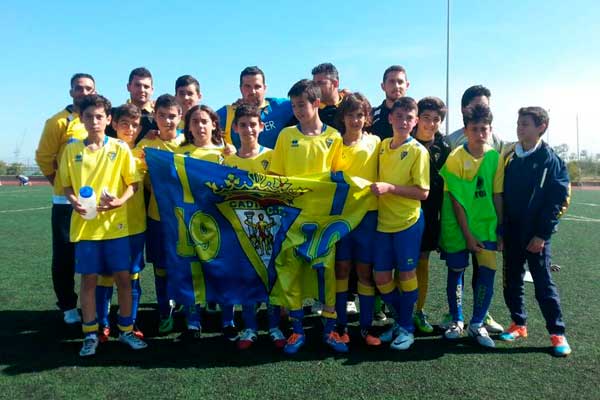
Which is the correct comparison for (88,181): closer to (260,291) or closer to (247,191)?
(247,191)

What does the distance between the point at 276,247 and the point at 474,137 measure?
1983 millimetres

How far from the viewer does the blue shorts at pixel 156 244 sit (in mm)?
4141

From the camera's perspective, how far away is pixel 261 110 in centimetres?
479

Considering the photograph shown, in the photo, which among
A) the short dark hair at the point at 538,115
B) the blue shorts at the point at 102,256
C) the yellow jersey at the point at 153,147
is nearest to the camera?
the blue shorts at the point at 102,256

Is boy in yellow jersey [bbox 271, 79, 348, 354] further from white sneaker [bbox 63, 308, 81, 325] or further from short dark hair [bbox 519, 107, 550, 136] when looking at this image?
white sneaker [bbox 63, 308, 81, 325]

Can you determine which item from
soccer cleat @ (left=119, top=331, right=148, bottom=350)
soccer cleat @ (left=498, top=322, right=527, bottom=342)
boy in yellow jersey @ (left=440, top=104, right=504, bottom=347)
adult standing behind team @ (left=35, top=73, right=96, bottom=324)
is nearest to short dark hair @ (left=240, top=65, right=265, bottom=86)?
adult standing behind team @ (left=35, top=73, right=96, bottom=324)

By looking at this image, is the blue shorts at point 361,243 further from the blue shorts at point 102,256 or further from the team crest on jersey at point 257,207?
the blue shorts at point 102,256

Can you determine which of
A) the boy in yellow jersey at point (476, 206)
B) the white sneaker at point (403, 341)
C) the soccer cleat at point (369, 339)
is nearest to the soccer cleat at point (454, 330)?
the boy in yellow jersey at point (476, 206)

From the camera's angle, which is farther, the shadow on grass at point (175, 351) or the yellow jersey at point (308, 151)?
the yellow jersey at point (308, 151)

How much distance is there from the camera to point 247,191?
358cm

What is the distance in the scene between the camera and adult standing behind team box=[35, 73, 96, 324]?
4.17m

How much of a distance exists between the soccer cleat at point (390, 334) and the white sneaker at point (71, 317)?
2.94 m

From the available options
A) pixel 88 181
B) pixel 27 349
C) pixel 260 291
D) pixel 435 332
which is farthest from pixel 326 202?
pixel 27 349

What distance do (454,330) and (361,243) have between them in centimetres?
120
